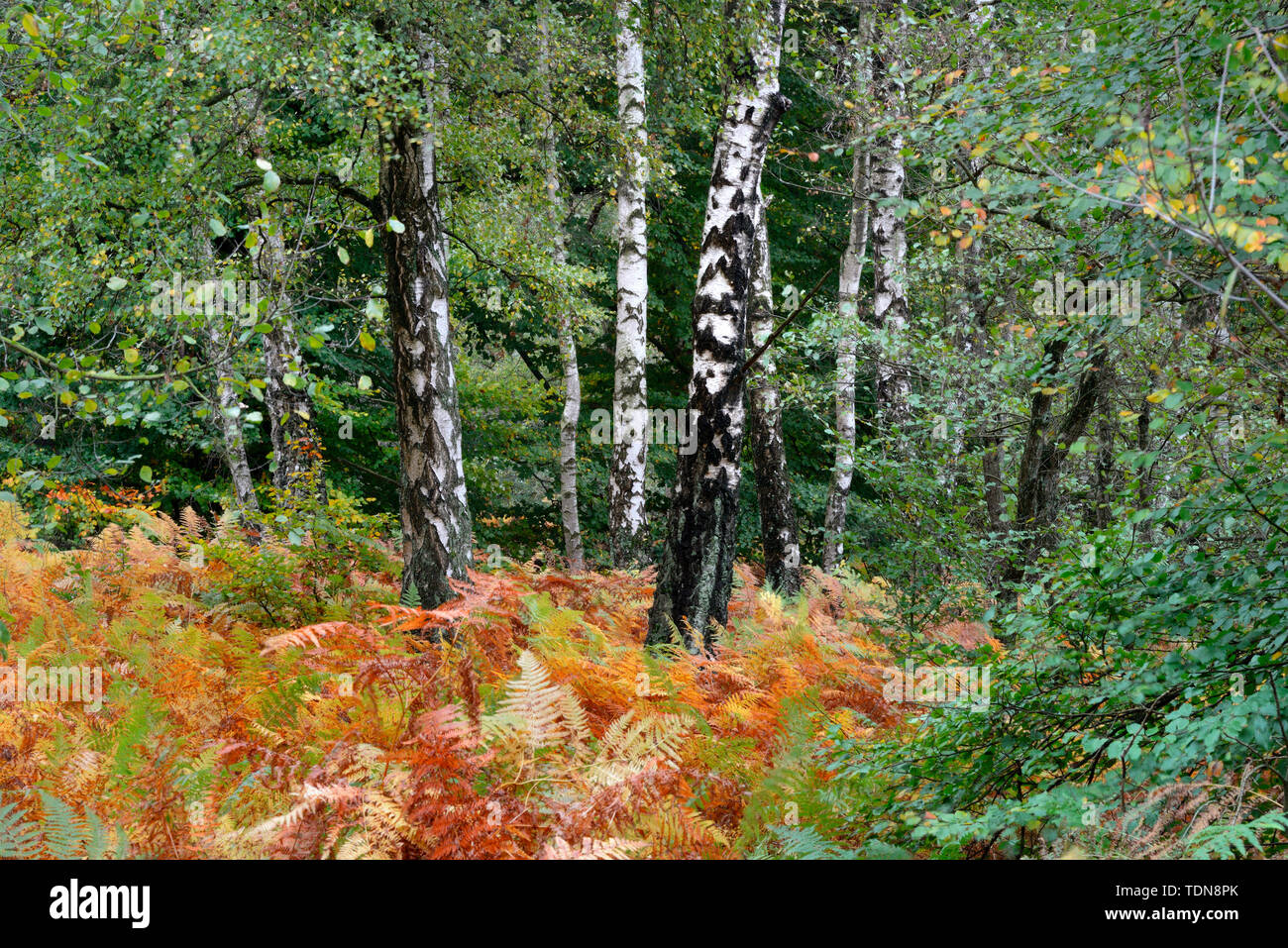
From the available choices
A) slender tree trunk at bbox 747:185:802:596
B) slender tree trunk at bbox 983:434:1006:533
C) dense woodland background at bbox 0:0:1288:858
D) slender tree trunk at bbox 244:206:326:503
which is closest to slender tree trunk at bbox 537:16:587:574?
dense woodland background at bbox 0:0:1288:858

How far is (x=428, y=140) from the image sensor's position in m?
6.82

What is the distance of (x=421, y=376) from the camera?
6578 millimetres

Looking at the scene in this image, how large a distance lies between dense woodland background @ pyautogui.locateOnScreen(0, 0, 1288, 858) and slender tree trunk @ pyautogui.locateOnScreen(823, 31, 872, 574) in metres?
0.12

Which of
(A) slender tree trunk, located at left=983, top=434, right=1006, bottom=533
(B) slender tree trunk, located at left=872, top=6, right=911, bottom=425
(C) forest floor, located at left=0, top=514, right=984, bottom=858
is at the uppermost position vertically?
(B) slender tree trunk, located at left=872, top=6, right=911, bottom=425

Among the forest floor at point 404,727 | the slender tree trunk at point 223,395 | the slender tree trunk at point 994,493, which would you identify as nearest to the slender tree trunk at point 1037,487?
the slender tree trunk at point 994,493

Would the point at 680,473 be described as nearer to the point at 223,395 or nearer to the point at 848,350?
the point at 848,350

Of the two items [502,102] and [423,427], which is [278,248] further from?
[423,427]

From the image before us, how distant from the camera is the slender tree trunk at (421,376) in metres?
6.56

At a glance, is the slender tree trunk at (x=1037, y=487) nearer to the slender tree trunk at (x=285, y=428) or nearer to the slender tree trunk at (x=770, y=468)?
the slender tree trunk at (x=770, y=468)

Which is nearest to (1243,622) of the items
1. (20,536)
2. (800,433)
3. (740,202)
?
(740,202)

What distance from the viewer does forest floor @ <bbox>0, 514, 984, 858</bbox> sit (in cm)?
362

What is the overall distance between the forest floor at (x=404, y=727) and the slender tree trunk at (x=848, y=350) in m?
3.34

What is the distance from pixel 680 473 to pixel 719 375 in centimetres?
72

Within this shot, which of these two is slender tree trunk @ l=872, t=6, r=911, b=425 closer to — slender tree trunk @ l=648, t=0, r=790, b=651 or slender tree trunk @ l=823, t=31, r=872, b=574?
slender tree trunk @ l=823, t=31, r=872, b=574
